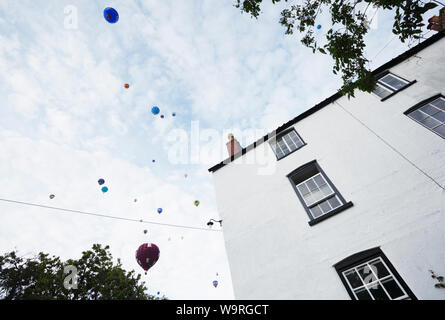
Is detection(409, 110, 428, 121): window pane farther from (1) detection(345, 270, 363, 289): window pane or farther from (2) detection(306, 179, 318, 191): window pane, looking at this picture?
(1) detection(345, 270, 363, 289): window pane

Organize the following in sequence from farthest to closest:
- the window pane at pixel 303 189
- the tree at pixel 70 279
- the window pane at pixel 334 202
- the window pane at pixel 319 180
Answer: the tree at pixel 70 279 → the window pane at pixel 303 189 → the window pane at pixel 319 180 → the window pane at pixel 334 202

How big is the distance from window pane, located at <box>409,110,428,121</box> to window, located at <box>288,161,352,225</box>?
332cm

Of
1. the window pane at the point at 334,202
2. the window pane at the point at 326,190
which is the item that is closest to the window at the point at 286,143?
the window pane at the point at 326,190

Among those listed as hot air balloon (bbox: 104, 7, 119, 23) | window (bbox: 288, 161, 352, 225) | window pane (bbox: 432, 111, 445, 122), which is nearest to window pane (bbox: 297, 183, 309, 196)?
window (bbox: 288, 161, 352, 225)

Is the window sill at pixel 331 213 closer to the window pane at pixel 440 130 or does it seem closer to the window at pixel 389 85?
the window pane at pixel 440 130

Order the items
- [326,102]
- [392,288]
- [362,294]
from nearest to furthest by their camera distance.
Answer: [392,288], [362,294], [326,102]

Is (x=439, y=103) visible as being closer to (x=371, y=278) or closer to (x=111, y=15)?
(x=371, y=278)

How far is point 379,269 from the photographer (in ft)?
16.2

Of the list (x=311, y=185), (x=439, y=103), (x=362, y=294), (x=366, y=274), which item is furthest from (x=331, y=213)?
(x=439, y=103)

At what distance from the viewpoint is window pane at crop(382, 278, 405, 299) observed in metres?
4.54

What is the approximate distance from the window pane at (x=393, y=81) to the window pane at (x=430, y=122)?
2012mm

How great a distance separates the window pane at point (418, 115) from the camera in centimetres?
691

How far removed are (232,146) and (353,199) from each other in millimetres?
6163

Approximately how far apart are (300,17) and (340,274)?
6857mm
